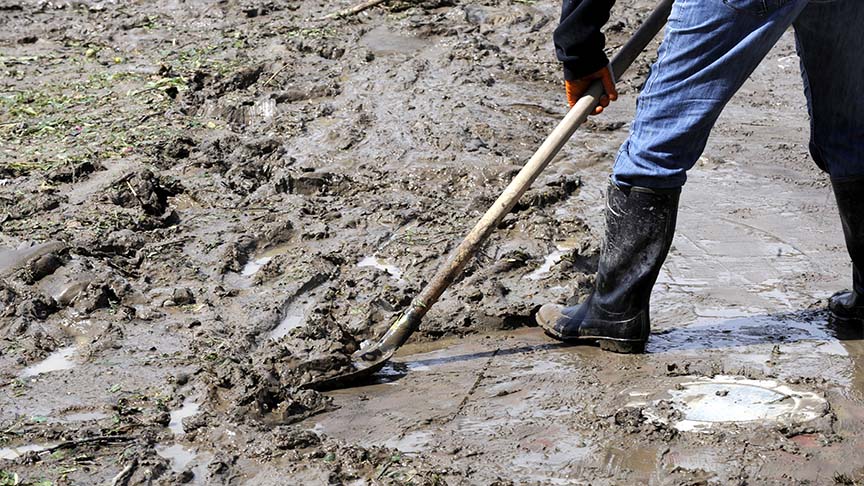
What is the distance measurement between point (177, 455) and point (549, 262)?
1864 millimetres

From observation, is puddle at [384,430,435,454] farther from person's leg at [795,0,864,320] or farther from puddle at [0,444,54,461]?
person's leg at [795,0,864,320]

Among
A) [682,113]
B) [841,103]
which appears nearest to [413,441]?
[682,113]

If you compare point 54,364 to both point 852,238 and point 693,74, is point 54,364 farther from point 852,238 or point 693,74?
point 852,238

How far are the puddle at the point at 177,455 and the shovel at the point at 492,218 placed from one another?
488mm

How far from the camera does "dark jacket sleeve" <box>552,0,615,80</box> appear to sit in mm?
3000

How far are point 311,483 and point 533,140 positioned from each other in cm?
316

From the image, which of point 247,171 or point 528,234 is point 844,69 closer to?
point 528,234

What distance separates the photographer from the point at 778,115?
19.5 ft

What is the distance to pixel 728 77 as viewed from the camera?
117 inches

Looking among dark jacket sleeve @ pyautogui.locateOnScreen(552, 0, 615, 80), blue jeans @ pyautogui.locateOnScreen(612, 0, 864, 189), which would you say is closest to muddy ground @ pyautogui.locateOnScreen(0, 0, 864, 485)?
blue jeans @ pyautogui.locateOnScreen(612, 0, 864, 189)

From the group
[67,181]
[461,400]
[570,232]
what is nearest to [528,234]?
[570,232]

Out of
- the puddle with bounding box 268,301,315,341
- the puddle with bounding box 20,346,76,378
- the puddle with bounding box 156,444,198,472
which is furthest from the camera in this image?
the puddle with bounding box 268,301,315,341

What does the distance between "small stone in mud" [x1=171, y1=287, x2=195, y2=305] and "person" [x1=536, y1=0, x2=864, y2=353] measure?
1319 mm

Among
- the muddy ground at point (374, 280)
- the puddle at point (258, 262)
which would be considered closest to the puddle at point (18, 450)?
the muddy ground at point (374, 280)
